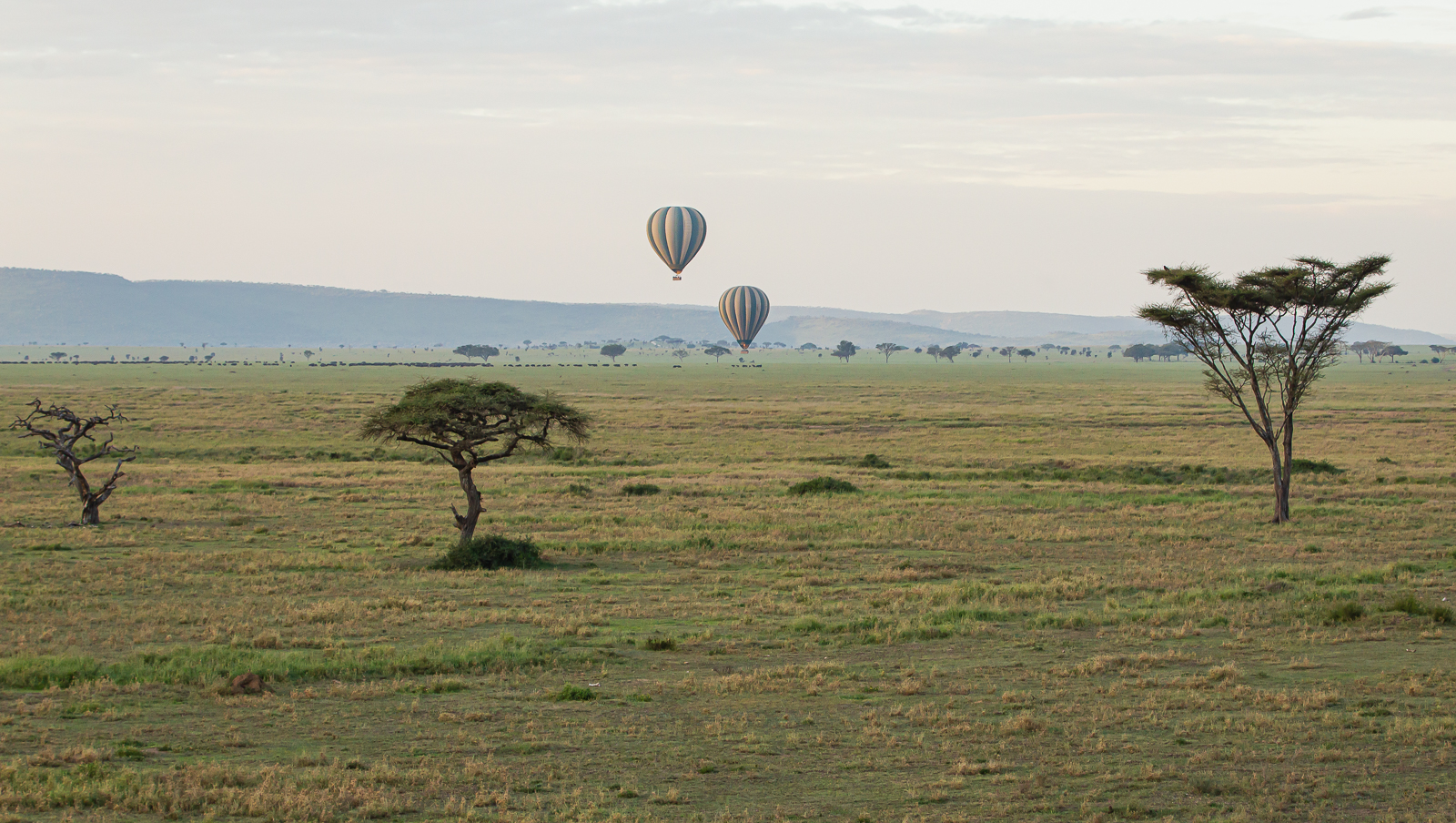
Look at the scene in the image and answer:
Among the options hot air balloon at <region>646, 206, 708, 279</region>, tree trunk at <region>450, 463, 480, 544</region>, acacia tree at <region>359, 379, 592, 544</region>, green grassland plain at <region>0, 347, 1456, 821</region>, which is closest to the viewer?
green grassland plain at <region>0, 347, 1456, 821</region>

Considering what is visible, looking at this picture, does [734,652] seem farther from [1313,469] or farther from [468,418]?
[1313,469]

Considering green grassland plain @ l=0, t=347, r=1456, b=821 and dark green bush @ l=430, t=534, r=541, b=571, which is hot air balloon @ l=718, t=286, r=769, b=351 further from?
dark green bush @ l=430, t=534, r=541, b=571

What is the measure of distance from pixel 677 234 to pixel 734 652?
3377 inches

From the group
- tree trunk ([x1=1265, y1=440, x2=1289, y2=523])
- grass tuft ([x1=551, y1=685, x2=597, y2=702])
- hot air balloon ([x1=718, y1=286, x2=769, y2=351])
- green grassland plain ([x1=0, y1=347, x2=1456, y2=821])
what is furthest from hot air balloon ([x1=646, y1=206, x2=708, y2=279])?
grass tuft ([x1=551, y1=685, x2=597, y2=702])

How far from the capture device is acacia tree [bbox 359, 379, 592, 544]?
85.3 feet

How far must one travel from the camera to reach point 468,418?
2702cm

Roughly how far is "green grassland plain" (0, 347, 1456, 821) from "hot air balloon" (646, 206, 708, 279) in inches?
2411

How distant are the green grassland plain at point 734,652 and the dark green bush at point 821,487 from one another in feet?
3.32

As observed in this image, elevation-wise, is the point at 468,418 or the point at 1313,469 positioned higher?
the point at 468,418

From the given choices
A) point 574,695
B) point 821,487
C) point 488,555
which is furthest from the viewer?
point 821,487

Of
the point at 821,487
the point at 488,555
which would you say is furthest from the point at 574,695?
the point at 821,487

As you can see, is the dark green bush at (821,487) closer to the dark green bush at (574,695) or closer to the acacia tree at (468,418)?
the acacia tree at (468,418)

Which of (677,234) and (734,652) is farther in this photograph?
(677,234)

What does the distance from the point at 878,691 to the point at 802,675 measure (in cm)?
108
